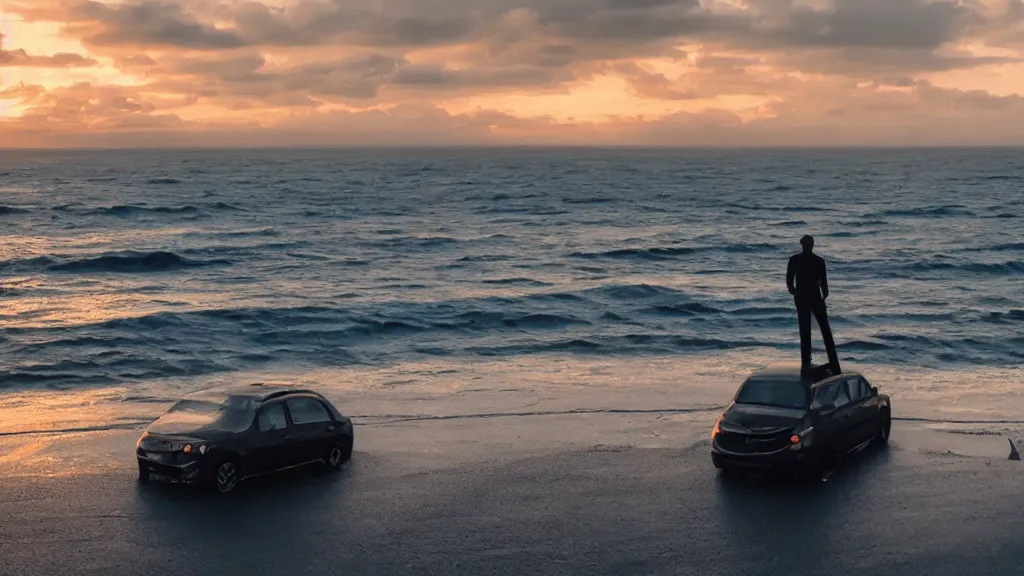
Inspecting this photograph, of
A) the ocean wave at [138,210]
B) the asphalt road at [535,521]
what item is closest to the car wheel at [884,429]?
the asphalt road at [535,521]

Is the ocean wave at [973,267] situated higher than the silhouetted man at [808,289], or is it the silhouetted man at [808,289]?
the silhouetted man at [808,289]

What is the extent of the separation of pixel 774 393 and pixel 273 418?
320 inches

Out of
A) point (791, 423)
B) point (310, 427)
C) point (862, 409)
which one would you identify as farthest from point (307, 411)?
point (862, 409)

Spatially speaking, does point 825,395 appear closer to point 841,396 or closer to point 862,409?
point 841,396

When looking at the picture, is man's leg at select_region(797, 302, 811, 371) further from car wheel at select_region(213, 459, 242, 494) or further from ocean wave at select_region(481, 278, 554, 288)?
ocean wave at select_region(481, 278, 554, 288)

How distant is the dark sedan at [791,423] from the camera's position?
1711cm

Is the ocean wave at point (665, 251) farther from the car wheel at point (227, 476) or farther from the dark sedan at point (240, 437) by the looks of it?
the car wheel at point (227, 476)

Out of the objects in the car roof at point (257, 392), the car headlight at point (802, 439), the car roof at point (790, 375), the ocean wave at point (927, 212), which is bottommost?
the ocean wave at point (927, 212)

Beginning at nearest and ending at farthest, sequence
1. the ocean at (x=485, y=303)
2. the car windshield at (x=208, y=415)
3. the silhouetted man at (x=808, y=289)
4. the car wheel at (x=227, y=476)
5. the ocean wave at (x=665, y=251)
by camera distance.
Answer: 1. the car wheel at (x=227, y=476)
2. the car windshield at (x=208, y=415)
3. the silhouetted man at (x=808, y=289)
4. the ocean at (x=485, y=303)
5. the ocean wave at (x=665, y=251)

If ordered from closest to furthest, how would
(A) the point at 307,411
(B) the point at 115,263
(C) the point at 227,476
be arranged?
(C) the point at 227,476
(A) the point at 307,411
(B) the point at 115,263

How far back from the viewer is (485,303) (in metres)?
47.7

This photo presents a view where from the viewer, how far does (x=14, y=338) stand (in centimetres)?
3869

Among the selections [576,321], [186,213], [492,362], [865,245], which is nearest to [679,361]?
[492,362]

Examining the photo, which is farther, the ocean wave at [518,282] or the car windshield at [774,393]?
the ocean wave at [518,282]
